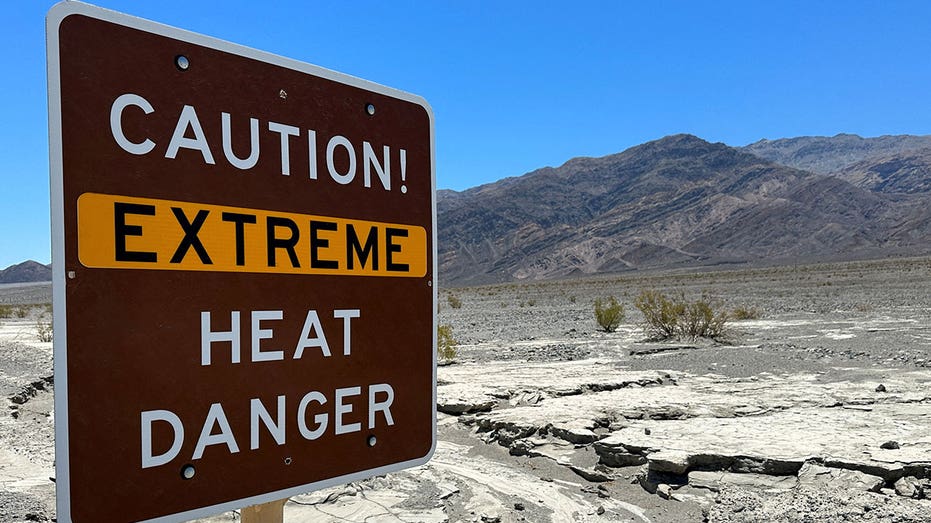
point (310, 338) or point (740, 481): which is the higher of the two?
point (310, 338)

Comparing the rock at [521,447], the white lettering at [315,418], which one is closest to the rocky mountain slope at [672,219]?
the rock at [521,447]

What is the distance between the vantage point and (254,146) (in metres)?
1.42

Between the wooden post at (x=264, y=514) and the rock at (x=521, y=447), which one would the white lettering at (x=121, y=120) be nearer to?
the wooden post at (x=264, y=514)

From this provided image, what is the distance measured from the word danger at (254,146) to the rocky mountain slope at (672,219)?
9408cm

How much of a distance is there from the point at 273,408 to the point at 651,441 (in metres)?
5.87

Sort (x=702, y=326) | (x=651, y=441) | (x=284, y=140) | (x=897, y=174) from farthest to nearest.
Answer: (x=897, y=174), (x=702, y=326), (x=651, y=441), (x=284, y=140)

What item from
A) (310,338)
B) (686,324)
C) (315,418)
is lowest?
(686,324)

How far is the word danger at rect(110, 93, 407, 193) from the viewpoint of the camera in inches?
49.6

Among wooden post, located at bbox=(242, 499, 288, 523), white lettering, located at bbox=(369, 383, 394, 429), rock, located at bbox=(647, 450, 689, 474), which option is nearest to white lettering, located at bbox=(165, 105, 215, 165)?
white lettering, located at bbox=(369, 383, 394, 429)

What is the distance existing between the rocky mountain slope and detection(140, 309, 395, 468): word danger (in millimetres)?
94158

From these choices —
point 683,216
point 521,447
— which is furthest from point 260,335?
point 683,216

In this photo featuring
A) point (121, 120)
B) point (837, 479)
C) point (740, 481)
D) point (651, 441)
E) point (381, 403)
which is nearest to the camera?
point (121, 120)

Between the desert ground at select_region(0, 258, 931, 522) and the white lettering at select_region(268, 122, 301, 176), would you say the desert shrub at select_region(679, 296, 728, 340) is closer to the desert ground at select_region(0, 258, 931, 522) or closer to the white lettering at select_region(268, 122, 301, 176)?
the desert ground at select_region(0, 258, 931, 522)

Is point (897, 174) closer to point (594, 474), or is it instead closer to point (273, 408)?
point (594, 474)
